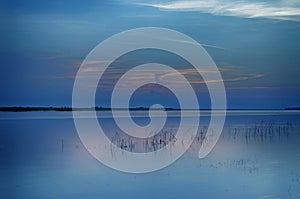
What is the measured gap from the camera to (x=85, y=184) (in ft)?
17.1

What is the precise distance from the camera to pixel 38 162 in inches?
254

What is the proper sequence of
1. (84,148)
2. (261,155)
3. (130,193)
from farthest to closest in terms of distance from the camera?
(84,148) < (261,155) < (130,193)

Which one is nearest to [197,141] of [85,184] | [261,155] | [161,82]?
[261,155]

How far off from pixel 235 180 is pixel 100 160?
2.10 meters

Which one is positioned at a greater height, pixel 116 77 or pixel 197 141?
pixel 116 77

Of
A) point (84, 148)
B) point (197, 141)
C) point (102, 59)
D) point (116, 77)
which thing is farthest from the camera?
point (197, 141)

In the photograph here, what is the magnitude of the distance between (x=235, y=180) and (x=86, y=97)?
7.46ft

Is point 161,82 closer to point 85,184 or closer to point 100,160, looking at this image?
point 100,160

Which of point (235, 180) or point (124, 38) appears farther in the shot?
point (124, 38)

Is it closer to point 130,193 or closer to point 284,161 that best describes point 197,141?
point 284,161

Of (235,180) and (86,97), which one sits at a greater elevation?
(86,97)

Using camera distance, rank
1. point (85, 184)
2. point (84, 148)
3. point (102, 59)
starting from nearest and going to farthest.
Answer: point (85, 184) → point (102, 59) → point (84, 148)

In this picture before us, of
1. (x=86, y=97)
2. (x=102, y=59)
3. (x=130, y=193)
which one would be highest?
(x=102, y=59)

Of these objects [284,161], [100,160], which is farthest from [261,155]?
[100,160]
